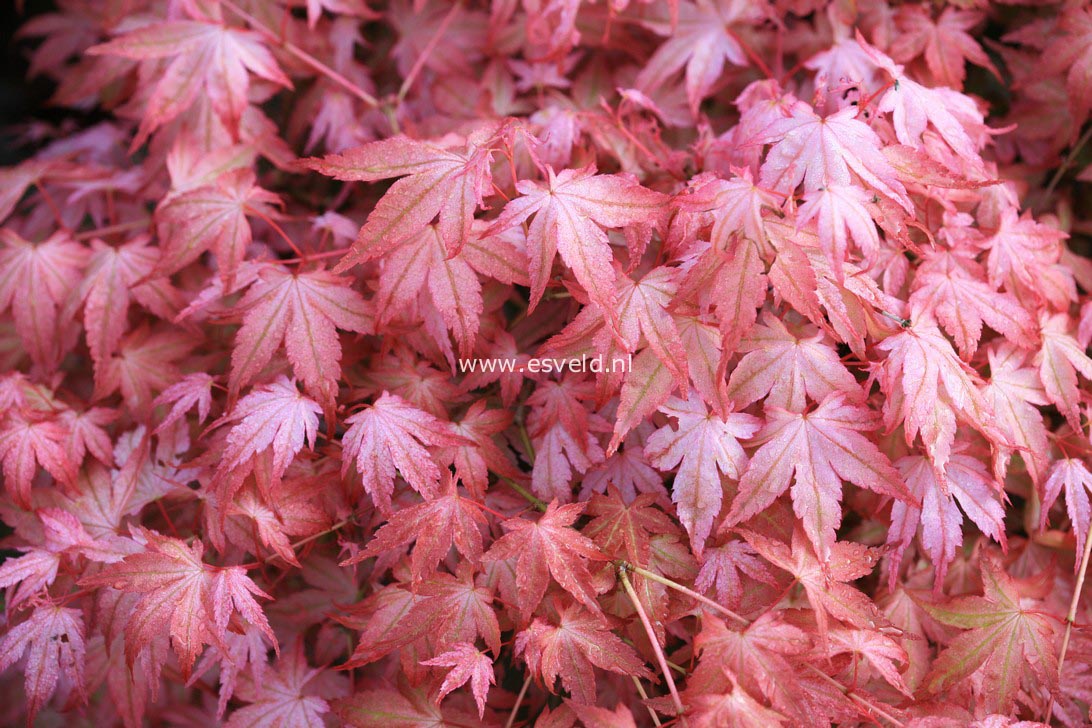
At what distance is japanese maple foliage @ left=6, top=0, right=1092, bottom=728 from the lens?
1089 mm

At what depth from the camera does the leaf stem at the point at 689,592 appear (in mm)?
1091

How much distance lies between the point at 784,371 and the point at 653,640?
43 cm

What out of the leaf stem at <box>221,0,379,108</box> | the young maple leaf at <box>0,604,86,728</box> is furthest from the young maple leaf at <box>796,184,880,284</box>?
the young maple leaf at <box>0,604,86,728</box>

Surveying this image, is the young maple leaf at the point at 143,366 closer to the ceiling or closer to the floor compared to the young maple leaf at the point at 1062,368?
closer to the floor

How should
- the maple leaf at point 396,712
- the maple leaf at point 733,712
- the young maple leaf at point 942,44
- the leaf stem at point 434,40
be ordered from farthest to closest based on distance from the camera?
1. the leaf stem at point 434,40
2. the young maple leaf at point 942,44
3. the maple leaf at point 396,712
4. the maple leaf at point 733,712

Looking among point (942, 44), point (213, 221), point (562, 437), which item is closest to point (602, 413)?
point (562, 437)

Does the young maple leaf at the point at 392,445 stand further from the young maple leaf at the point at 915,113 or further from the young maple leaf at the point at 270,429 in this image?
the young maple leaf at the point at 915,113

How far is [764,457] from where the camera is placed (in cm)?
112

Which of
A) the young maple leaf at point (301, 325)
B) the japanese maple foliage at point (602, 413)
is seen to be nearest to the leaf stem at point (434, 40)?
the japanese maple foliage at point (602, 413)

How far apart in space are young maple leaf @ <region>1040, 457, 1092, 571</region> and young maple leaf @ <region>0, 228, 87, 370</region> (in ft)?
5.67

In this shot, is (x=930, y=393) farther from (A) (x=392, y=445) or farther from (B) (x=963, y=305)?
(A) (x=392, y=445)

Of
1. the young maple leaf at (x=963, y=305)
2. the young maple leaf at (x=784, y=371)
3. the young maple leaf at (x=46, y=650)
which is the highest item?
the young maple leaf at (x=963, y=305)

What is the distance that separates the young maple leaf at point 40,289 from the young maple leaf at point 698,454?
115 centimetres

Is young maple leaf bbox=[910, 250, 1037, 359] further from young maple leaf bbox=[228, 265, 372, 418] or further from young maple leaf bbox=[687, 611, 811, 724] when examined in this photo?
young maple leaf bbox=[228, 265, 372, 418]
